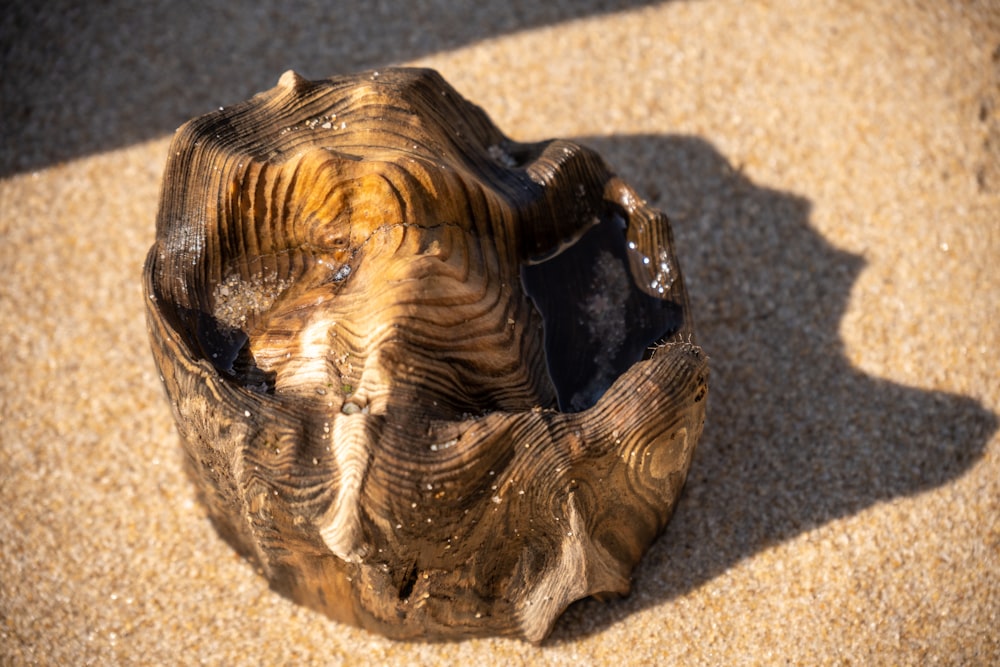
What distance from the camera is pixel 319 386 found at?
6.81 ft

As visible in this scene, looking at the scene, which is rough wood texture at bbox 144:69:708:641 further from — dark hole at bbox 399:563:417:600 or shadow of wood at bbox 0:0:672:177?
shadow of wood at bbox 0:0:672:177

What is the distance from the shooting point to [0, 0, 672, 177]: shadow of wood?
338cm

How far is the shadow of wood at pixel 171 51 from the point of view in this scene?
133 inches

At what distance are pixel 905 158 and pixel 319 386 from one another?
2350 millimetres

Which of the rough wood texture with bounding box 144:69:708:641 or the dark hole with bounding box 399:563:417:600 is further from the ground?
the rough wood texture with bounding box 144:69:708:641

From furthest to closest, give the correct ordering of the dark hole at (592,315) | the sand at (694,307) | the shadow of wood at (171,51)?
the shadow of wood at (171,51), the sand at (694,307), the dark hole at (592,315)

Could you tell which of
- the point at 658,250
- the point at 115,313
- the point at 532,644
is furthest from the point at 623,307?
the point at 115,313

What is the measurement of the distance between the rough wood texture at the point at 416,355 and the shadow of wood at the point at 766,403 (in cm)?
25

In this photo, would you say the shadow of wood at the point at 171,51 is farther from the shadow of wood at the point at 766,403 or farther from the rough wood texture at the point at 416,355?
the rough wood texture at the point at 416,355

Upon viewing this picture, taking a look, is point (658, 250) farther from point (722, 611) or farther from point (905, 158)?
point (905, 158)

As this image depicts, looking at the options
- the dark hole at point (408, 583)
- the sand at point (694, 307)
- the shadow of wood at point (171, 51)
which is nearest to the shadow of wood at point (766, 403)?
the sand at point (694, 307)

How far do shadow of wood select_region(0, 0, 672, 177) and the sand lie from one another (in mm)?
11

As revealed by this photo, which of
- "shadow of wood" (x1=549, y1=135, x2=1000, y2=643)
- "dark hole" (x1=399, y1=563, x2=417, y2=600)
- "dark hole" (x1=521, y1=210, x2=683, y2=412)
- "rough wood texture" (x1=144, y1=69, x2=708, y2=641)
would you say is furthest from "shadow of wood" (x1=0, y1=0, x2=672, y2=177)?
"dark hole" (x1=399, y1=563, x2=417, y2=600)

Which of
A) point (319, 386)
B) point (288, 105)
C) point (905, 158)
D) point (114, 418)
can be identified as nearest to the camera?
point (319, 386)
